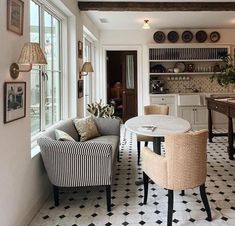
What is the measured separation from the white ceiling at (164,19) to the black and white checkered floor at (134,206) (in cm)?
348

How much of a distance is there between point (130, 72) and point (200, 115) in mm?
2499

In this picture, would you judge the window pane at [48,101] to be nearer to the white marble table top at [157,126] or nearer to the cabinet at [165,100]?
the white marble table top at [157,126]

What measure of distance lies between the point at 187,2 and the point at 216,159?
2688 millimetres

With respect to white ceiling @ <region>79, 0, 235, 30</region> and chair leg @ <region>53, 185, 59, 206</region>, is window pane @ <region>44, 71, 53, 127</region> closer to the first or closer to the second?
chair leg @ <region>53, 185, 59, 206</region>

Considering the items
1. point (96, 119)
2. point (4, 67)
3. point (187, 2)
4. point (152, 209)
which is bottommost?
point (152, 209)

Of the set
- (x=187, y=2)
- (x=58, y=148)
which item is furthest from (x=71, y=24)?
(x=58, y=148)

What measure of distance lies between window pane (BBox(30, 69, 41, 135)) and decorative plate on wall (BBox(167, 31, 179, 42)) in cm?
494

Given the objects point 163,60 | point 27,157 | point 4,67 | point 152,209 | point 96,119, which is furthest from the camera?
point 163,60

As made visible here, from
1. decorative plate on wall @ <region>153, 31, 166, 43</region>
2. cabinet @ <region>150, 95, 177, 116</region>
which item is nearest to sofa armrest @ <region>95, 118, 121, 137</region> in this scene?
cabinet @ <region>150, 95, 177, 116</region>

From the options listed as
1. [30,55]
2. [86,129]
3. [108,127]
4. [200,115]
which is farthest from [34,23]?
[200,115]

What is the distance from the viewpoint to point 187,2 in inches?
185

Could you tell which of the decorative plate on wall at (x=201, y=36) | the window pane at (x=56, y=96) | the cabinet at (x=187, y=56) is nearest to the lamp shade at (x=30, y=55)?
the window pane at (x=56, y=96)

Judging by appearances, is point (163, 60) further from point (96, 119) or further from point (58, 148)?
point (58, 148)

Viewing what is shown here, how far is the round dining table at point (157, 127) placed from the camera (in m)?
3.10
